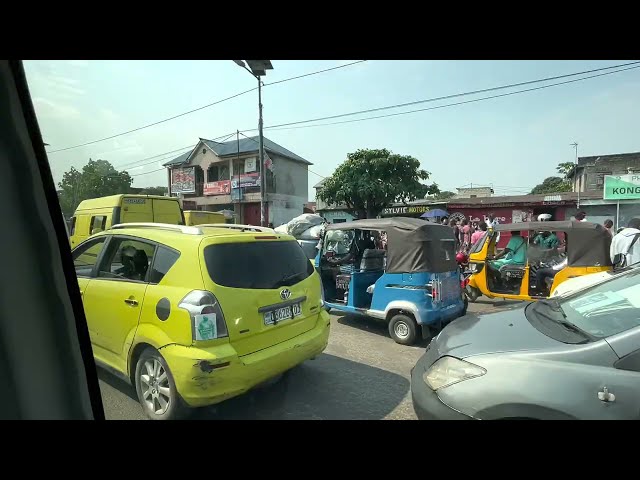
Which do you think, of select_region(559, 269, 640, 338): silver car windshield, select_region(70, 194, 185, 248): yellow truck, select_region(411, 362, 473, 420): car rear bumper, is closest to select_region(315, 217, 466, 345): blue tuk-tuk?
select_region(559, 269, 640, 338): silver car windshield

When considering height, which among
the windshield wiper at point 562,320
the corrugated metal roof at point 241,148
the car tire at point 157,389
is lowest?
the car tire at point 157,389

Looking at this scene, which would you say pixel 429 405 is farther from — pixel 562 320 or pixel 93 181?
pixel 93 181

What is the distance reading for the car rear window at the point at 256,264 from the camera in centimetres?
305

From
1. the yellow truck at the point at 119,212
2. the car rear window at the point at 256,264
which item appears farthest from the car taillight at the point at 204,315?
the yellow truck at the point at 119,212

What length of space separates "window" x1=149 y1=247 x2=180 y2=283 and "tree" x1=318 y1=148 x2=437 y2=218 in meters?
17.0

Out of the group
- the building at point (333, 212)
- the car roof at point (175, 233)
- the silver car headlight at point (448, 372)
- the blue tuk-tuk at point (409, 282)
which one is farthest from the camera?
the building at point (333, 212)

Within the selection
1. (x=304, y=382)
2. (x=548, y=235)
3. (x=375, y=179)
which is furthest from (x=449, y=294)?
(x=375, y=179)

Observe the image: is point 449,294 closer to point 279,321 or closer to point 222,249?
point 279,321

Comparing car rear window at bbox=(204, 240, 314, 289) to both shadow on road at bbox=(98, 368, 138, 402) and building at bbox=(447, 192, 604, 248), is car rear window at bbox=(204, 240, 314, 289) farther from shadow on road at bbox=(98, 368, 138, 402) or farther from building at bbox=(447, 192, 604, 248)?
building at bbox=(447, 192, 604, 248)

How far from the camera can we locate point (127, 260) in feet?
11.6

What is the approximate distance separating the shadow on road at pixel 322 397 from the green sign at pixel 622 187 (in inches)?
685

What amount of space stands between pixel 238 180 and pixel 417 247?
926 inches

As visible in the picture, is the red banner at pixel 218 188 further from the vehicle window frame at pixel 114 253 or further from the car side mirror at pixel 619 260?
the vehicle window frame at pixel 114 253

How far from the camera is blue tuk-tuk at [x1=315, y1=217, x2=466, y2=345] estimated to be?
5.27 m
